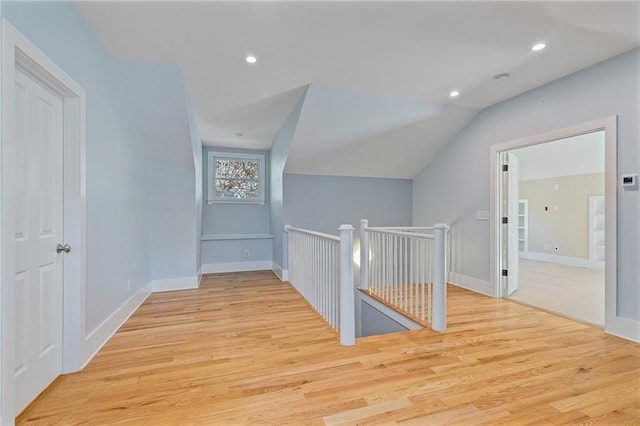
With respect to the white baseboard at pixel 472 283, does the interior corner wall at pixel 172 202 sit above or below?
above

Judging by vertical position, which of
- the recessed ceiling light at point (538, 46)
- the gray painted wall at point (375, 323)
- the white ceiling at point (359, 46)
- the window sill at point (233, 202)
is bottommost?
the gray painted wall at point (375, 323)

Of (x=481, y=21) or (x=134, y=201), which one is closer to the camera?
(x=481, y=21)

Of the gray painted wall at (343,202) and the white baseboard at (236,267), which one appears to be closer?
the gray painted wall at (343,202)

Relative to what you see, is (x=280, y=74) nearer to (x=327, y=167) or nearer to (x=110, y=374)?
(x=327, y=167)

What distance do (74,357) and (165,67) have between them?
256 centimetres

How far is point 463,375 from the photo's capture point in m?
1.84

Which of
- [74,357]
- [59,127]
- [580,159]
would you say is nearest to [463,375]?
[74,357]

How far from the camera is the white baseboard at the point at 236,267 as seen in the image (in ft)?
17.0

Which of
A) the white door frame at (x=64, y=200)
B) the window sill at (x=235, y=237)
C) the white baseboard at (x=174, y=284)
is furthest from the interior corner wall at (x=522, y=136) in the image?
the white door frame at (x=64, y=200)

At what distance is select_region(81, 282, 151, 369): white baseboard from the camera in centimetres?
203

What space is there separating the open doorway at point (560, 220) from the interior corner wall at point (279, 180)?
2.95 meters

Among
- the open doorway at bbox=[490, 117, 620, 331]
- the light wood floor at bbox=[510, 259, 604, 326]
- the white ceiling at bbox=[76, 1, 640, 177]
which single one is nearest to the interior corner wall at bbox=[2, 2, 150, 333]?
the white ceiling at bbox=[76, 1, 640, 177]

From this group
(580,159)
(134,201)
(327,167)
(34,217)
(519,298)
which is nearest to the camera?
(34,217)

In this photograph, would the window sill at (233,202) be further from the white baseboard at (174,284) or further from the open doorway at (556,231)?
the open doorway at (556,231)
